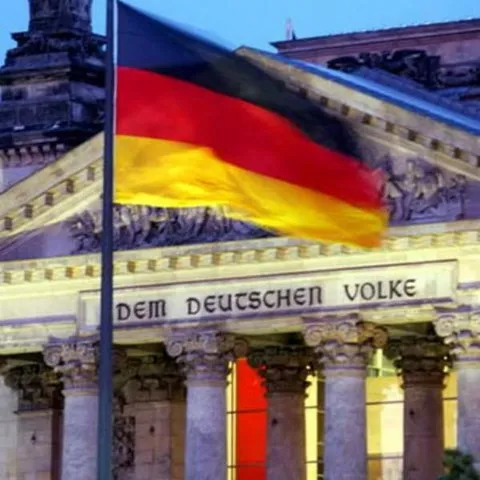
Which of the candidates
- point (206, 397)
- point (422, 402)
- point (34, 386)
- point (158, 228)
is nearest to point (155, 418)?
point (34, 386)

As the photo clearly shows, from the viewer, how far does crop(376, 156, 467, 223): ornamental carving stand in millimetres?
84938

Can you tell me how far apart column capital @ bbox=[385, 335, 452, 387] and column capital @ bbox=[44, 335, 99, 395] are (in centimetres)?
836

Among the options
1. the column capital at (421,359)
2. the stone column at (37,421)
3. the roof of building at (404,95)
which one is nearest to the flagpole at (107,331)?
the roof of building at (404,95)

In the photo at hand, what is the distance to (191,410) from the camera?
3529 inches

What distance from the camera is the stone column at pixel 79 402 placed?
300 feet

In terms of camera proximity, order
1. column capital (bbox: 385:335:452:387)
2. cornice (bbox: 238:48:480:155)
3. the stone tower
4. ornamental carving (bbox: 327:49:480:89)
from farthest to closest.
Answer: the stone tower
ornamental carving (bbox: 327:49:480:89)
column capital (bbox: 385:335:452:387)
cornice (bbox: 238:48:480:155)

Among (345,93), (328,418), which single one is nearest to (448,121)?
(345,93)

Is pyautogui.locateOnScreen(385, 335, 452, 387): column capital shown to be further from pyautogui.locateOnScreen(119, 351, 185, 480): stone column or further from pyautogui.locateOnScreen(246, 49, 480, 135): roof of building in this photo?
pyautogui.locateOnScreen(119, 351, 185, 480): stone column

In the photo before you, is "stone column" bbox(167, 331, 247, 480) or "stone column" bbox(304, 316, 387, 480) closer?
"stone column" bbox(304, 316, 387, 480)

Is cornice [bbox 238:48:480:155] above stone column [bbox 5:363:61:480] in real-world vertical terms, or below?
above

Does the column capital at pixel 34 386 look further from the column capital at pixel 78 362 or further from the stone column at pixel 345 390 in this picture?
the stone column at pixel 345 390

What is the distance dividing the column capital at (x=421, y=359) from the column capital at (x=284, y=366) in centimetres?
242

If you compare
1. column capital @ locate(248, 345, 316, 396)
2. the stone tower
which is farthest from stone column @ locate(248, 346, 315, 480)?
the stone tower

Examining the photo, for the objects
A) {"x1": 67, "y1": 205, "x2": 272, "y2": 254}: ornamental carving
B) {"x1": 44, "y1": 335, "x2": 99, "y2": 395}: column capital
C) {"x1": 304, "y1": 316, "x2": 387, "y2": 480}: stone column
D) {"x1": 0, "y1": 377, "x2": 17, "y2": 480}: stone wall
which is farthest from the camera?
{"x1": 0, "y1": 377, "x2": 17, "y2": 480}: stone wall
